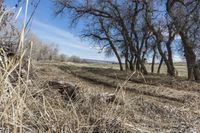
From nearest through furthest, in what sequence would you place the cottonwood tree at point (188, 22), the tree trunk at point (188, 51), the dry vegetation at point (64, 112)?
the dry vegetation at point (64, 112), the cottonwood tree at point (188, 22), the tree trunk at point (188, 51)

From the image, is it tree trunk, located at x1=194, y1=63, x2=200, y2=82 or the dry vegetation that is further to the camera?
tree trunk, located at x1=194, y1=63, x2=200, y2=82

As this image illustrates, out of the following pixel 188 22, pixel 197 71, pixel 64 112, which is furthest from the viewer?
pixel 197 71

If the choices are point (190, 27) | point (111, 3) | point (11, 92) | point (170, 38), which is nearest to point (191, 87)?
point (190, 27)

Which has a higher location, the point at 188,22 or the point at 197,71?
the point at 188,22

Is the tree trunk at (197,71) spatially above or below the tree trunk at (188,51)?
below

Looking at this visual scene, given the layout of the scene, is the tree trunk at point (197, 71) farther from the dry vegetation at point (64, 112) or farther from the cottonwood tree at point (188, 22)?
the dry vegetation at point (64, 112)

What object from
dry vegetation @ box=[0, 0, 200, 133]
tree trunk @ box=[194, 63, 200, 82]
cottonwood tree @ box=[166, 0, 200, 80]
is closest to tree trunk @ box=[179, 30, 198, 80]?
cottonwood tree @ box=[166, 0, 200, 80]

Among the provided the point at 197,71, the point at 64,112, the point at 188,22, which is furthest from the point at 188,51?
the point at 64,112

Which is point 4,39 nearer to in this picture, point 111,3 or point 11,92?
point 11,92

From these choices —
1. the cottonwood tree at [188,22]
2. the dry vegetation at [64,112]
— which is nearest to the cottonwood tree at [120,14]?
the cottonwood tree at [188,22]

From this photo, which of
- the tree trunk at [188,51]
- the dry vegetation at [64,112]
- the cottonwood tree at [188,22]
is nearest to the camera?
the dry vegetation at [64,112]

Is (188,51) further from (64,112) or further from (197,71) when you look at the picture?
(64,112)

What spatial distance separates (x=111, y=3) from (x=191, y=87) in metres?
13.1

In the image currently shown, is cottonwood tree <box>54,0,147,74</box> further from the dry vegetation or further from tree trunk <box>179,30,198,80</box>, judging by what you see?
the dry vegetation
